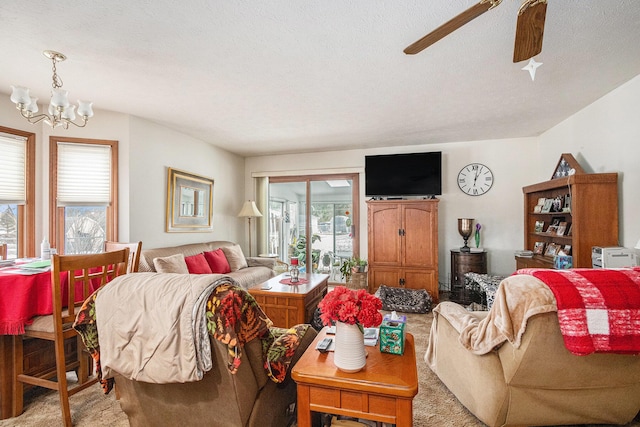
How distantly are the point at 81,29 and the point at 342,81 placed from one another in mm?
1884

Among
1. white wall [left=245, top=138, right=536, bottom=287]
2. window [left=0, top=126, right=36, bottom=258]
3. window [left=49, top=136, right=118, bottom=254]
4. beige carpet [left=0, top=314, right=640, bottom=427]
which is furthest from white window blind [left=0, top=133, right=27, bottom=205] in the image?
white wall [left=245, top=138, right=536, bottom=287]

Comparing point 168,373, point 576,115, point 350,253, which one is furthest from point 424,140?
point 168,373

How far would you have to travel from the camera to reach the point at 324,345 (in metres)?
1.61

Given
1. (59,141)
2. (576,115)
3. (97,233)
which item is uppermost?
(576,115)

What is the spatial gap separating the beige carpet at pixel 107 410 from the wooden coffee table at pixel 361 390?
2.47 ft

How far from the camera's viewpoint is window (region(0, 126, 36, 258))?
2955mm

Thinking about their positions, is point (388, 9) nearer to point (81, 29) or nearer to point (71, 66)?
point (81, 29)

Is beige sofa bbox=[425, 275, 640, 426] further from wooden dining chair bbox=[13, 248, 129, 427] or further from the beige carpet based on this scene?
wooden dining chair bbox=[13, 248, 129, 427]

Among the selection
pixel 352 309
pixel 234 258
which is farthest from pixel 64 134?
pixel 352 309

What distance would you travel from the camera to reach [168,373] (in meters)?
1.20

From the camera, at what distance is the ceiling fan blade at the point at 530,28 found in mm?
1271

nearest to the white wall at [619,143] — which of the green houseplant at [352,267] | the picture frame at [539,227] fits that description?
the picture frame at [539,227]

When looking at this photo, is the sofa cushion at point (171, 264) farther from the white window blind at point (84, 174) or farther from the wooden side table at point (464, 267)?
the wooden side table at point (464, 267)

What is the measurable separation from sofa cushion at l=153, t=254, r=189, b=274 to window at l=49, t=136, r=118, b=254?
0.63 m
